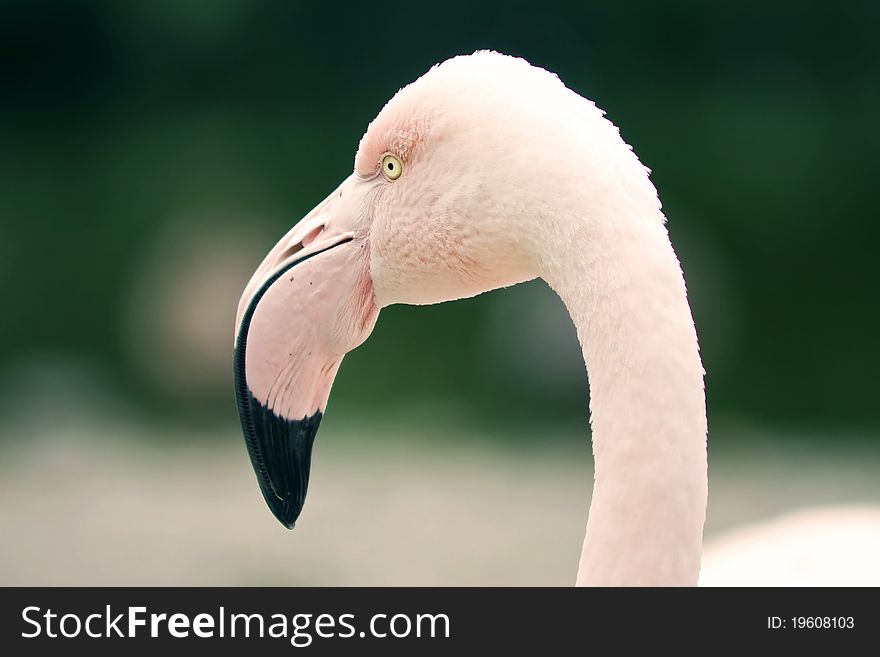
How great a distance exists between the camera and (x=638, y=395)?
0.70m

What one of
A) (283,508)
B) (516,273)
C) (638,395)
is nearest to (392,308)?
(283,508)

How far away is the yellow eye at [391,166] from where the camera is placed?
85 cm

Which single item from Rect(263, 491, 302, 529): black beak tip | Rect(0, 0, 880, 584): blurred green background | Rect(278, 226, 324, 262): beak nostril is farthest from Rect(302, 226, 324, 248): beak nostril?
Rect(0, 0, 880, 584): blurred green background

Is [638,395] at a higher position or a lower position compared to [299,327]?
lower

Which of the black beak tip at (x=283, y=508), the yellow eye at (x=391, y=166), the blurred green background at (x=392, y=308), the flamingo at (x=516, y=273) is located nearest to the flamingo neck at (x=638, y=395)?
the flamingo at (x=516, y=273)

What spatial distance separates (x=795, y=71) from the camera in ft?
14.1

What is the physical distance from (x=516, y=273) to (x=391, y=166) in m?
0.15

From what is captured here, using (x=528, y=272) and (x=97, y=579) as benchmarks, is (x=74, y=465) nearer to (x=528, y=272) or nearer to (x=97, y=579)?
(x=97, y=579)

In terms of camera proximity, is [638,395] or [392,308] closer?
[638,395]

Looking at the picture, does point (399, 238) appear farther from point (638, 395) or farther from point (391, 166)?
point (638, 395)
